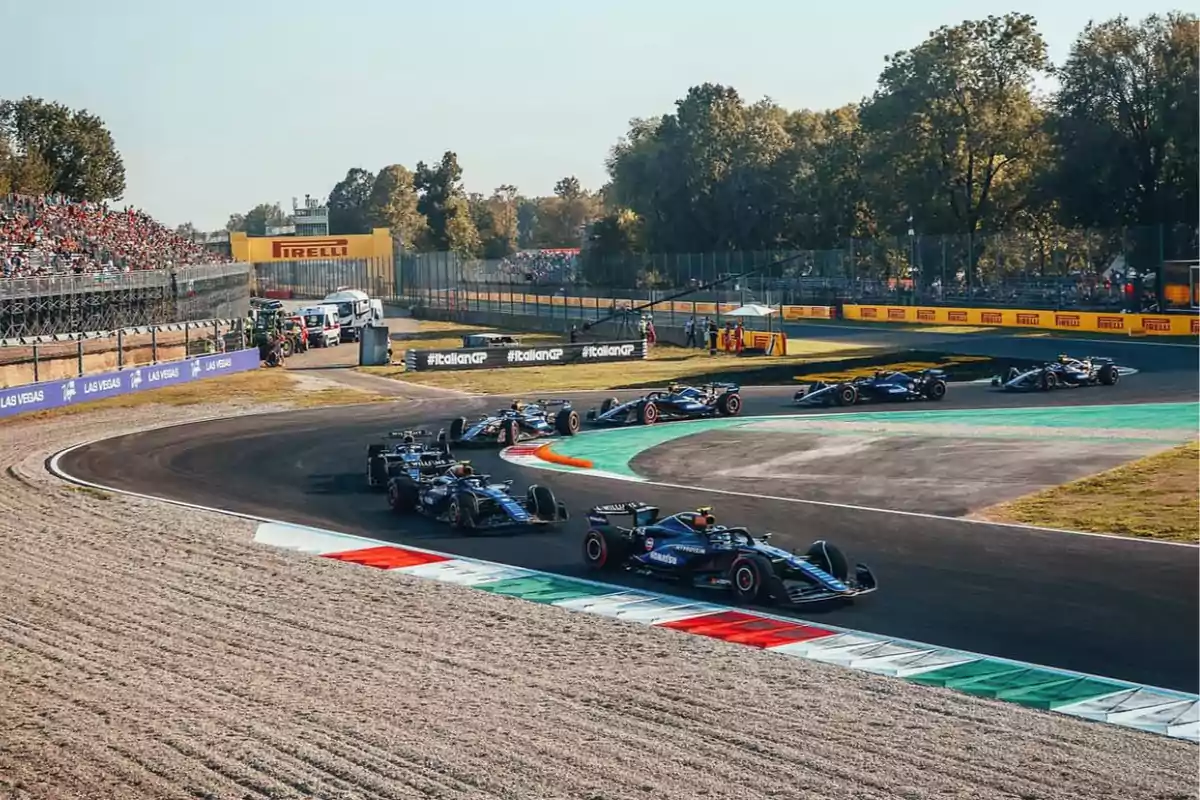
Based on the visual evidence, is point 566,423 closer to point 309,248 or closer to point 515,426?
point 515,426

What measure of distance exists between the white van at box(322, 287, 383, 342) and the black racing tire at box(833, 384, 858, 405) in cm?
3208

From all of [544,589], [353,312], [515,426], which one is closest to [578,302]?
[353,312]

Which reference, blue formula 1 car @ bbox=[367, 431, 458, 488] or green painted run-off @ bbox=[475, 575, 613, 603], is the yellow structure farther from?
green painted run-off @ bbox=[475, 575, 613, 603]

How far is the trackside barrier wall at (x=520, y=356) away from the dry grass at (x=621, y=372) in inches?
19.0

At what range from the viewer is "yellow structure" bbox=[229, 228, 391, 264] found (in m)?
92.3

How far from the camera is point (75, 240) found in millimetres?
57219

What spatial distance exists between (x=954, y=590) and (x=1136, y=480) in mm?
9117

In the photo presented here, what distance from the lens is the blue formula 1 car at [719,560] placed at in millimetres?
17484

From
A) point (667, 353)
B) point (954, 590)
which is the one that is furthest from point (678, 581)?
point (667, 353)

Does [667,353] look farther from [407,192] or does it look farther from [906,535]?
[407,192]

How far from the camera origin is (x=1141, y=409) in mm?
36312

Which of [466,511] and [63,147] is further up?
[63,147]

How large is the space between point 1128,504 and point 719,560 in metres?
8.70

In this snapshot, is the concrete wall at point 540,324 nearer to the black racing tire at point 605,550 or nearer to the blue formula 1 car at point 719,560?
the black racing tire at point 605,550
